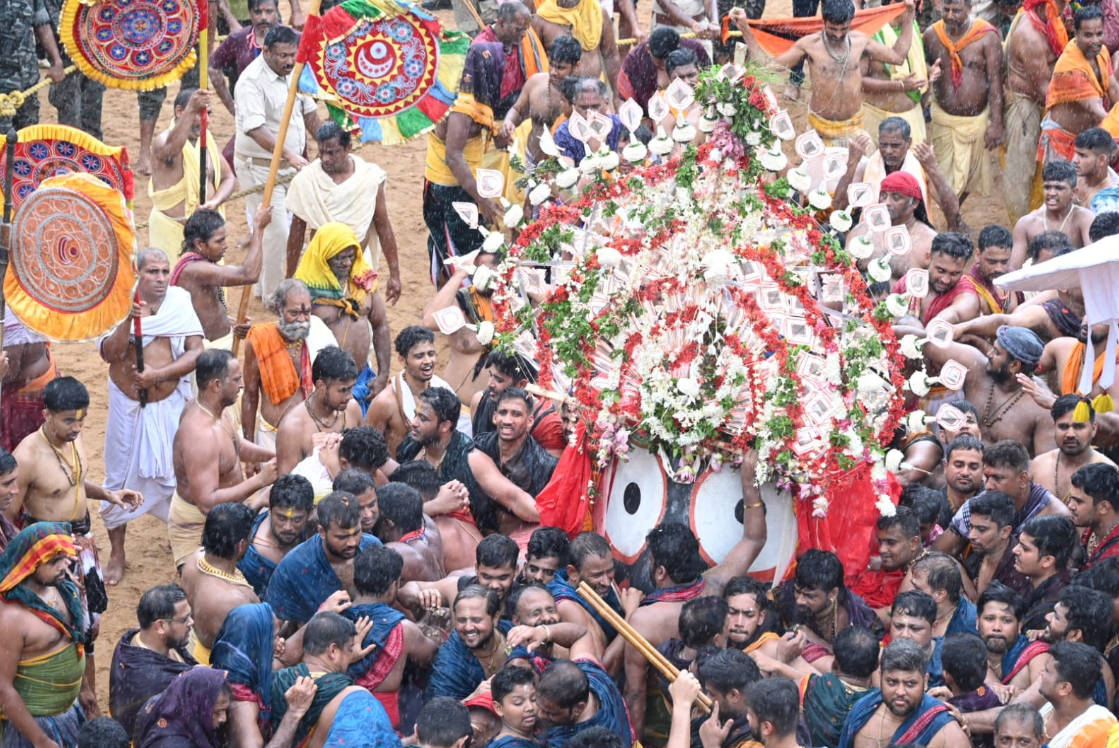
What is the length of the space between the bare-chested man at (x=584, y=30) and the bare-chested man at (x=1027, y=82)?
2.66 meters

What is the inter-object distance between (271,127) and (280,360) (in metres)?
2.85

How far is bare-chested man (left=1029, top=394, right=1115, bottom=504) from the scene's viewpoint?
7.94 metres

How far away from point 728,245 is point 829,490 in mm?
1111

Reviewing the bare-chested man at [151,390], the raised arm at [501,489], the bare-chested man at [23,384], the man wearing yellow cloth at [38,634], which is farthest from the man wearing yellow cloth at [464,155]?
the man wearing yellow cloth at [38,634]

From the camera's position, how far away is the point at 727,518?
299 inches

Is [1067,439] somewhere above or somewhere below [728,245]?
below

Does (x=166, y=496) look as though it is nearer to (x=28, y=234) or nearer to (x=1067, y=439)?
(x=28, y=234)

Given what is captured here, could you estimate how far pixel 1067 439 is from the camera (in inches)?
313

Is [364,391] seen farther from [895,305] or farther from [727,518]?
[895,305]

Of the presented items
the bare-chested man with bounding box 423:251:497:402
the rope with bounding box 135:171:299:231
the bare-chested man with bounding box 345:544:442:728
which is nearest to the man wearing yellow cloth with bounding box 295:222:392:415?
the bare-chested man with bounding box 423:251:497:402

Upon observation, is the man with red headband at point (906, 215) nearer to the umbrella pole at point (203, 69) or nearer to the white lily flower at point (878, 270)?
the white lily flower at point (878, 270)

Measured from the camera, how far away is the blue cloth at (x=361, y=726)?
606 centimetres

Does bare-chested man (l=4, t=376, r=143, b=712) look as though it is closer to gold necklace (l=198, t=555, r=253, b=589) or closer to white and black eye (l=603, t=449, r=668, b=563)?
gold necklace (l=198, t=555, r=253, b=589)

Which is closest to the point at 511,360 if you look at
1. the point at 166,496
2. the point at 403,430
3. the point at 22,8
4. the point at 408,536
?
the point at 403,430
